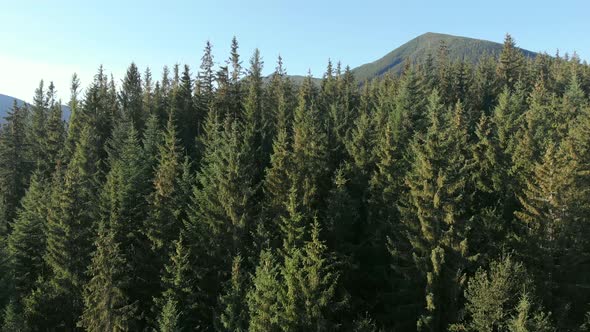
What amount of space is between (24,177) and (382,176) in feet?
178

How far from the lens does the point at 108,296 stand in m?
28.6

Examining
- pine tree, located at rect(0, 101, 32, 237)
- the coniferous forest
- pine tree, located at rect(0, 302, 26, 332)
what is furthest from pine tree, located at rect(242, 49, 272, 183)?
pine tree, located at rect(0, 101, 32, 237)

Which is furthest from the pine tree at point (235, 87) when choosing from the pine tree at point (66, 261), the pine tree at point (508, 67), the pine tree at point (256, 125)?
the pine tree at point (508, 67)

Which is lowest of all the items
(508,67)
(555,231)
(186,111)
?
(555,231)

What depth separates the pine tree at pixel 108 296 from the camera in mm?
28312

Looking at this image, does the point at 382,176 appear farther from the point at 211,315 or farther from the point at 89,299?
the point at 89,299

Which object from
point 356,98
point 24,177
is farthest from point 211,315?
point 356,98

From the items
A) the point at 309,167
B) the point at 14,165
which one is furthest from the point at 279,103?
the point at 14,165

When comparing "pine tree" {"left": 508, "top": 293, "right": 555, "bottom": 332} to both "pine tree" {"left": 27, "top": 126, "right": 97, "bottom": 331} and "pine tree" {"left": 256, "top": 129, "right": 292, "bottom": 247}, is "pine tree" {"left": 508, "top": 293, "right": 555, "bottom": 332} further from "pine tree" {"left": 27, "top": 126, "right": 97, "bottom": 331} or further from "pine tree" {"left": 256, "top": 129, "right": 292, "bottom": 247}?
"pine tree" {"left": 27, "top": 126, "right": 97, "bottom": 331}

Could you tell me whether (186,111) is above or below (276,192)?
above

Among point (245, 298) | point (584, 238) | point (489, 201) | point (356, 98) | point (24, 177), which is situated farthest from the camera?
point (356, 98)

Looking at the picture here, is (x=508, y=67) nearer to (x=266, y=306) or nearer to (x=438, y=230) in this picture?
(x=438, y=230)

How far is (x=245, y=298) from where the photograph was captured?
26.6m

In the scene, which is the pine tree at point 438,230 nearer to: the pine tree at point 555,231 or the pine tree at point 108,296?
the pine tree at point 555,231
